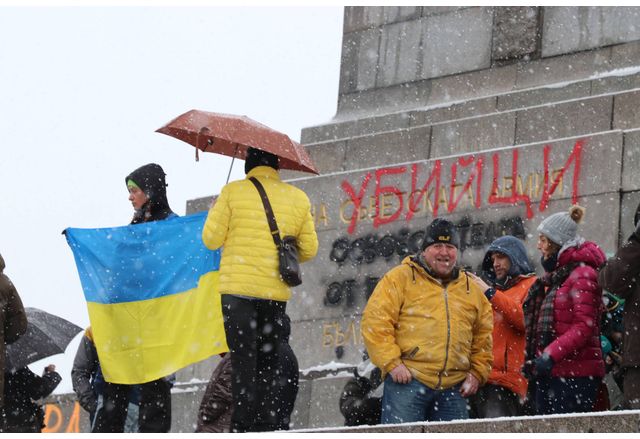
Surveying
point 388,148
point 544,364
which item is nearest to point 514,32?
point 388,148

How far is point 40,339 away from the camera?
477 inches

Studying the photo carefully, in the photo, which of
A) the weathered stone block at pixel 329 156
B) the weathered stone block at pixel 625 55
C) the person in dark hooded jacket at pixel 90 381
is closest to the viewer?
the person in dark hooded jacket at pixel 90 381

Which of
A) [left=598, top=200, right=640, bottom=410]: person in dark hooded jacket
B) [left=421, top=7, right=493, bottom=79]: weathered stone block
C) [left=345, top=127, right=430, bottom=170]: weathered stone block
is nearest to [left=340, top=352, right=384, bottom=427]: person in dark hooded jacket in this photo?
[left=598, top=200, right=640, bottom=410]: person in dark hooded jacket

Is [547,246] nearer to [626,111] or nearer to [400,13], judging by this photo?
[626,111]

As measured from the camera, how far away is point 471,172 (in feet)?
46.0

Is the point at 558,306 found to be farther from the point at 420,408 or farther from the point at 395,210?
the point at 395,210

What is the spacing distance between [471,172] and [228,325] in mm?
4351

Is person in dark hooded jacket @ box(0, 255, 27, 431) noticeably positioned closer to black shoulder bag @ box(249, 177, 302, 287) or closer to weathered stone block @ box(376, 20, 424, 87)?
black shoulder bag @ box(249, 177, 302, 287)

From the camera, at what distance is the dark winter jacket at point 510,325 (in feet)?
33.9

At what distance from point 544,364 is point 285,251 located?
1775 mm

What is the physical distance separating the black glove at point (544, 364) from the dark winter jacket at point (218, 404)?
211 cm

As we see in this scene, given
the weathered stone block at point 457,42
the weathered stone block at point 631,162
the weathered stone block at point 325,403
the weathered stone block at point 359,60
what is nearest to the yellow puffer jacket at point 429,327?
the weathered stone block at point 631,162

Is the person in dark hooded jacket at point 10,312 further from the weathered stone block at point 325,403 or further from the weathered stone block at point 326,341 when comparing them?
the weathered stone block at point 326,341

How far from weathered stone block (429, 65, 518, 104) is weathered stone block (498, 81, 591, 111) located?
0.22 metres
